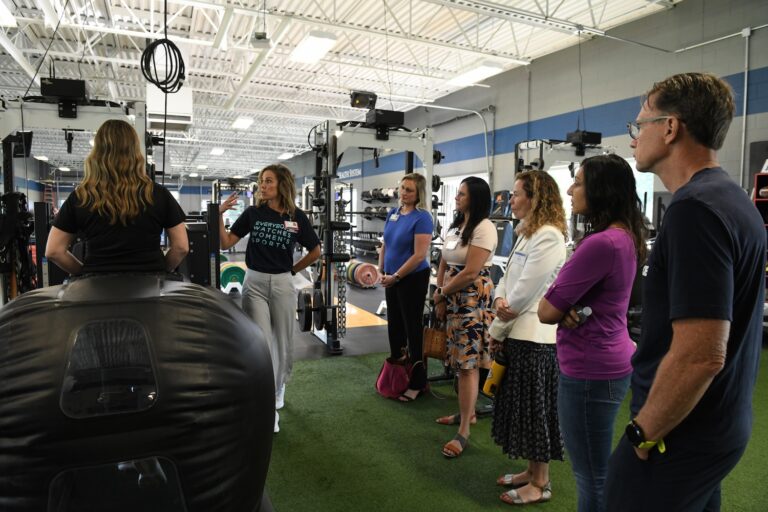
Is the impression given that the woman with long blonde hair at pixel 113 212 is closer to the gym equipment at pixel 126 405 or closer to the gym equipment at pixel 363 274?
the gym equipment at pixel 126 405

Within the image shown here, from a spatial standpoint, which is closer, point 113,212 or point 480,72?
point 113,212

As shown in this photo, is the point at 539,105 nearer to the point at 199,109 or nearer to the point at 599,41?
the point at 599,41

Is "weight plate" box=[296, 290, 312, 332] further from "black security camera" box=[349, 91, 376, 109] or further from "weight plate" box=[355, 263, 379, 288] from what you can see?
"weight plate" box=[355, 263, 379, 288]

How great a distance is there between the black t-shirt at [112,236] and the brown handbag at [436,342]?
1.62 m

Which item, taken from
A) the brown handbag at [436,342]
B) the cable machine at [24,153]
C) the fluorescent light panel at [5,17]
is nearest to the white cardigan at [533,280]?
the brown handbag at [436,342]

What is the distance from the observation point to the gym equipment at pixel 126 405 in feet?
2.84

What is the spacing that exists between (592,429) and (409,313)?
1.85m

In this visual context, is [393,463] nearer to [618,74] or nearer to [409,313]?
[409,313]

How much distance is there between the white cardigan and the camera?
7.11 feet

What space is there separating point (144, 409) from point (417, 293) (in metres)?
2.56

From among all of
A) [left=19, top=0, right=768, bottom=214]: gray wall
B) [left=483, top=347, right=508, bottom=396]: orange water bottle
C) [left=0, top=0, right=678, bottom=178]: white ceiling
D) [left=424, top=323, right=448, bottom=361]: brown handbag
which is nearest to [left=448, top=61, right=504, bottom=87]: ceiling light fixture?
[left=0, top=0, right=678, bottom=178]: white ceiling

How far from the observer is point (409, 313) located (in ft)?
11.1

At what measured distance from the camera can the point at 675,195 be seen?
41.3 inches

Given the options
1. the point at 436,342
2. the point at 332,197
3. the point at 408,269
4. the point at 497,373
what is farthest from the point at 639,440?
the point at 332,197
